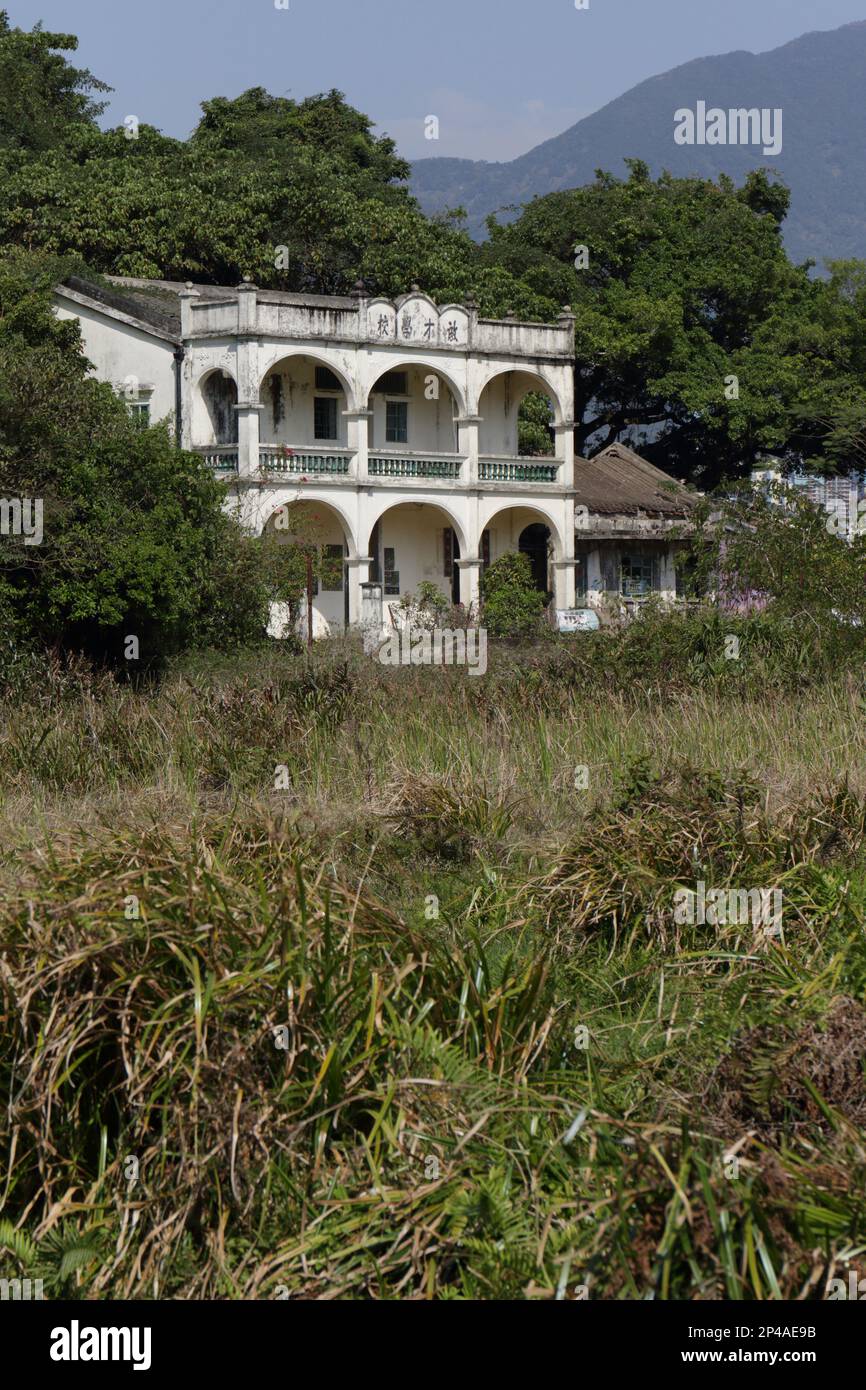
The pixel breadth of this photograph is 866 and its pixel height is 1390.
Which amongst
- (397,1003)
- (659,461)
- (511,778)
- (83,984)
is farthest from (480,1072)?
(659,461)

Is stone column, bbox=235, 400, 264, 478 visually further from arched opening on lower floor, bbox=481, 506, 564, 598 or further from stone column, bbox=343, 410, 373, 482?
arched opening on lower floor, bbox=481, 506, 564, 598

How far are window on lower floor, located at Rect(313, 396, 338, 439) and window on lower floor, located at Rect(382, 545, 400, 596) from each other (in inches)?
107

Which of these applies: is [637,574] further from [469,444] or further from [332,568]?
[332,568]

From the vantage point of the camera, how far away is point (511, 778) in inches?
440

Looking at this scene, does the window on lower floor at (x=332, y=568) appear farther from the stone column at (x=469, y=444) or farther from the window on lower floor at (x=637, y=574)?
the window on lower floor at (x=637, y=574)

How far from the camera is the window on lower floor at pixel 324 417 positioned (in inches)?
1366

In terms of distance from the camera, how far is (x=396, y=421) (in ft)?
119

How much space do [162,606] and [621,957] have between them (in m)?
15.4

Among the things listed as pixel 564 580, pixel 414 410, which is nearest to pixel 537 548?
pixel 564 580

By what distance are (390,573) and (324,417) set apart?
11.7 feet

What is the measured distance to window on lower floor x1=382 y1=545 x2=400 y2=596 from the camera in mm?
36125

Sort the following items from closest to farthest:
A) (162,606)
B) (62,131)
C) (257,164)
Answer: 1. (162,606)
2. (257,164)
3. (62,131)

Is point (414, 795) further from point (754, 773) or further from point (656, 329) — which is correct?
point (656, 329)

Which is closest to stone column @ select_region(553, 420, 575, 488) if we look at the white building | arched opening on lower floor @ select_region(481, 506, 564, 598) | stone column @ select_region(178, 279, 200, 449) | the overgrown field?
the white building
